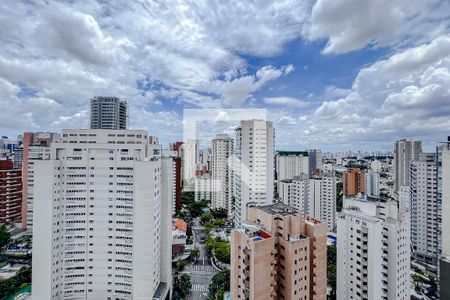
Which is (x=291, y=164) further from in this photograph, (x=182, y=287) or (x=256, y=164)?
(x=182, y=287)

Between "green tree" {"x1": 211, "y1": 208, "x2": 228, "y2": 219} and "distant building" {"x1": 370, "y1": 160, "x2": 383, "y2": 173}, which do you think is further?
"distant building" {"x1": 370, "y1": 160, "x2": 383, "y2": 173}

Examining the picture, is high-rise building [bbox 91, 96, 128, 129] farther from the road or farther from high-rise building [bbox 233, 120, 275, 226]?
the road

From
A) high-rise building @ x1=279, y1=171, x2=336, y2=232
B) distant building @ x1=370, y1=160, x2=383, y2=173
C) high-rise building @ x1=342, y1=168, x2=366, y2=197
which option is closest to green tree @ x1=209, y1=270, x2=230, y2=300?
high-rise building @ x1=279, y1=171, x2=336, y2=232

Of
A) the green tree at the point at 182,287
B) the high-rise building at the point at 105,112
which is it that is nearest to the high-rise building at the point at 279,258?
the green tree at the point at 182,287

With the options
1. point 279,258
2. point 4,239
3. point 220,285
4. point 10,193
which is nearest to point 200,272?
point 220,285

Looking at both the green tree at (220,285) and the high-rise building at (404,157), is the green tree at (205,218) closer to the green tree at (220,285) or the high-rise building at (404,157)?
the green tree at (220,285)

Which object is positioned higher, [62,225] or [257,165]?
[257,165]

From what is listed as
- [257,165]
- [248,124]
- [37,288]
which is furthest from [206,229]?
[37,288]

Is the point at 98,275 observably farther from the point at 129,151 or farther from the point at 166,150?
the point at 166,150
